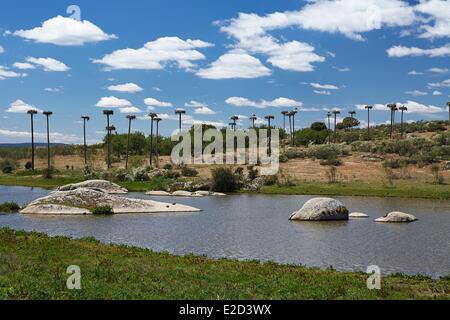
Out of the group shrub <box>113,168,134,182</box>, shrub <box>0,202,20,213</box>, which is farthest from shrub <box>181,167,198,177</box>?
shrub <box>0,202,20,213</box>

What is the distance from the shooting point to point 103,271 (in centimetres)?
1930

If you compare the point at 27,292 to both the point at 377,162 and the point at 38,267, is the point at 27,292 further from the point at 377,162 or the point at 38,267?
the point at 377,162

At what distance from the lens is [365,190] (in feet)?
214

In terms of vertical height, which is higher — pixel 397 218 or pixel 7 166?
pixel 7 166

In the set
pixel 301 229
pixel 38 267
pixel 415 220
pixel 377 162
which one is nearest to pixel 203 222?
pixel 301 229

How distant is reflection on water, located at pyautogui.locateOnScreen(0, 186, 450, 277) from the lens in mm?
25266

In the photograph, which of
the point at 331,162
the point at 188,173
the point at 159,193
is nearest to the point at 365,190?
the point at 159,193

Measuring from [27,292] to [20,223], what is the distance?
77.5ft

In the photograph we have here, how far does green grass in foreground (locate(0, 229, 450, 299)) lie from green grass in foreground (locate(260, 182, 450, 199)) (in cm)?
4192

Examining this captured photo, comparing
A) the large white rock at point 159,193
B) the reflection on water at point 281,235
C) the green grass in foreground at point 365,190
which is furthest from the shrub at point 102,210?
the green grass in foreground at point 365,190

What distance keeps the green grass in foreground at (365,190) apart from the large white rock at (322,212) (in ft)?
74.3

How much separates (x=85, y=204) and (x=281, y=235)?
19654mm

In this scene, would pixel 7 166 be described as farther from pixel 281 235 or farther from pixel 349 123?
pixel 349 123
